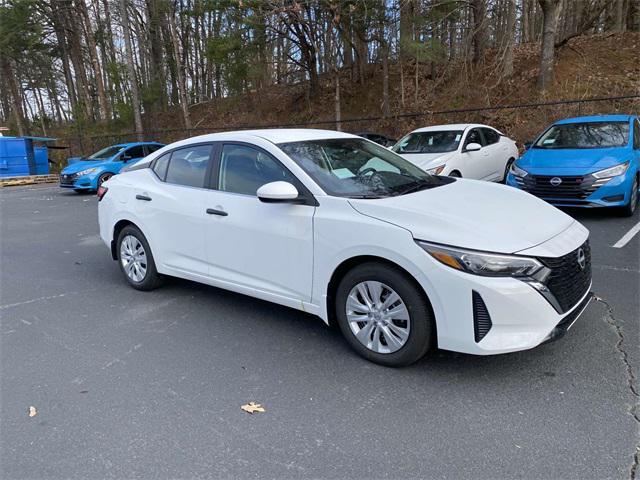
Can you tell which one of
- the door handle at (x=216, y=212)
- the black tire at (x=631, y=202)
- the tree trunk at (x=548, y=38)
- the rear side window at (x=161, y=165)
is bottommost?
the black tire at (x=631, y=202)

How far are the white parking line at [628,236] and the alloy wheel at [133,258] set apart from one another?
18.7 ft

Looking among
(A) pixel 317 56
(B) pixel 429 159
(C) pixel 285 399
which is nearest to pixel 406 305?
(C) pixel 285 399

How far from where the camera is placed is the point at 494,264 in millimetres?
2920

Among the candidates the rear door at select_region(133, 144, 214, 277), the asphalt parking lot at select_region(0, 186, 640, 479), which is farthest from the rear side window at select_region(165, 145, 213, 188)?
the asphalt parking lot at select_region(0, 186, 640, 479)

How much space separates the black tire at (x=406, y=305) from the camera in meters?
3.12

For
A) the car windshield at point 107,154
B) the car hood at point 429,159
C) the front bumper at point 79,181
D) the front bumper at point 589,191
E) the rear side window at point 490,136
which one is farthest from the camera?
the car windshield at point 107,154

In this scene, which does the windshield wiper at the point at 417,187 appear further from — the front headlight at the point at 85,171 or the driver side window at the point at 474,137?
the front headlight at the point at 85,171

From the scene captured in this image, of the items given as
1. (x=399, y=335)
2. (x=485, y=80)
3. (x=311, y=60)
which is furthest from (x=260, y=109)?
(x=399, y=335)

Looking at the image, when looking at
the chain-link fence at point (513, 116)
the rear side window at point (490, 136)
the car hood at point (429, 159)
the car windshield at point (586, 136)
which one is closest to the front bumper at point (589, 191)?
the car windshield at point (586, 136)

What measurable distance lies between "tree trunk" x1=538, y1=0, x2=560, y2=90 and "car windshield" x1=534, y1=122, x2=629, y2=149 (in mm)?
7086

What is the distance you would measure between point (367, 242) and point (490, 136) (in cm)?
868

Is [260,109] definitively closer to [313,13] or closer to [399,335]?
[313,13]

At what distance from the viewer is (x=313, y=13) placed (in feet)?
58.5

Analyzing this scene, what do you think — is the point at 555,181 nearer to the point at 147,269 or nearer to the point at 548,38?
the point at 147,269
